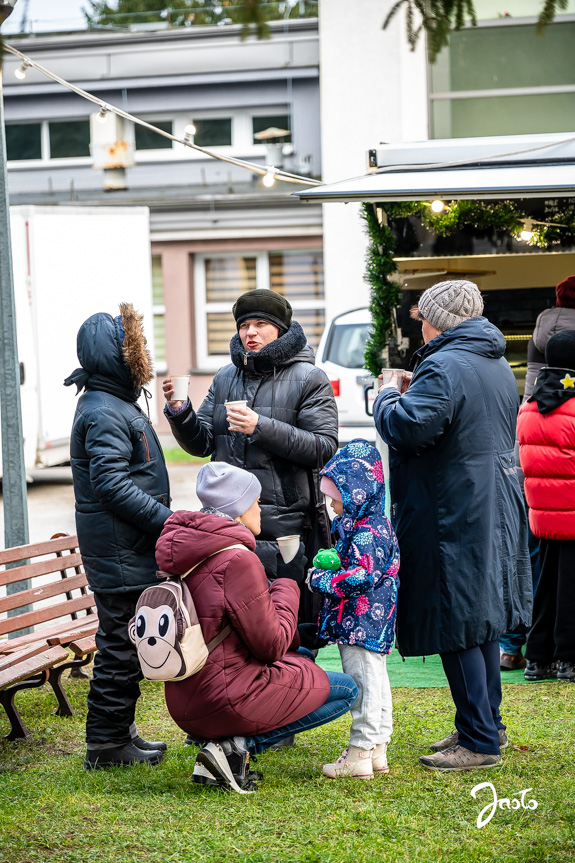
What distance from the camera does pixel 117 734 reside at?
437 centimetres

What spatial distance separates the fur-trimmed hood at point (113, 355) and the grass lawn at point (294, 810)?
1.63 meters

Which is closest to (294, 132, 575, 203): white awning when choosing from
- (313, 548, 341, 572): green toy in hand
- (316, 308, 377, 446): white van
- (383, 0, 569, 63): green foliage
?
(313, 548, 341, 572): green toy in hand

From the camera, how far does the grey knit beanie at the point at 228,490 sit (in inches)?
152

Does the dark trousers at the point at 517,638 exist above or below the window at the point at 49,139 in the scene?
below

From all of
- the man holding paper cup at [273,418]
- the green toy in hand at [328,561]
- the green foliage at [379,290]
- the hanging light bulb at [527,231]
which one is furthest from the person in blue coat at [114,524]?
the hanging light bulb at [527,231]

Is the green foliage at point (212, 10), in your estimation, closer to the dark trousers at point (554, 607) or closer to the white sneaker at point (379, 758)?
A: the white sneaker at point (379, 758)

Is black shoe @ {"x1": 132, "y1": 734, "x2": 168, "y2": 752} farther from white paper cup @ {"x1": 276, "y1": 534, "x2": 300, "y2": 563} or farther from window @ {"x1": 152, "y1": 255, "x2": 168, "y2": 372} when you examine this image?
window @ {"x1": 152, "y1": 255, "x2": 168, "y2": 372}

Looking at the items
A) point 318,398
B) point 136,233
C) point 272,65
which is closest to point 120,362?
point 318,398

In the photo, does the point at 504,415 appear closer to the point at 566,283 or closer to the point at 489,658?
the point at 489,658

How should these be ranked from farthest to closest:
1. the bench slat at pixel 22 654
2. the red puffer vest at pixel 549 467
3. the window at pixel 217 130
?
the window at pixel 217 130 < the red puffer vest at pixel 549 467 < the bench slat at pixel 22 654

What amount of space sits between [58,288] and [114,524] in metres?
9.74

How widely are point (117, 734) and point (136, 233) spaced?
1129cm

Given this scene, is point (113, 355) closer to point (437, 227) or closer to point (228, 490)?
point (228, 490)

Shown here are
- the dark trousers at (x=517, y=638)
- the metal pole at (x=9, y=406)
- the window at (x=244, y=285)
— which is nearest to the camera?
the dark trousers at (x=517, y=638)
